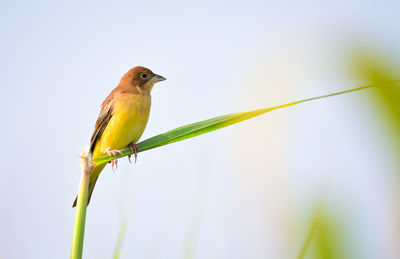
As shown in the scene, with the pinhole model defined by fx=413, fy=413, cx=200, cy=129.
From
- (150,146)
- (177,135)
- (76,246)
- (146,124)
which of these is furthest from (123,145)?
(76,246)

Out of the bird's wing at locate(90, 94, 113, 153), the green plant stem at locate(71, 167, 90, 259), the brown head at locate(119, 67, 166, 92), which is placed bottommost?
the green plant stem at locate(71, 167, 90, 259)

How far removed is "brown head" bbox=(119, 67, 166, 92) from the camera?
439 centimetres

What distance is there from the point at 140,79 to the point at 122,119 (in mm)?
717

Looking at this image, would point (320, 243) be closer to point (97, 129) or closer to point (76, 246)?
point (76, 246)

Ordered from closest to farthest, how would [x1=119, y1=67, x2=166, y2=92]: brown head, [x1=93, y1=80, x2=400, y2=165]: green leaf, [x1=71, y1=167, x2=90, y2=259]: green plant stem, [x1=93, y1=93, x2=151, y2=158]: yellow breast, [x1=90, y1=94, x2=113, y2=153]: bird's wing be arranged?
1. [x1=71, y1=167, x2=90, y2=259]: green plant stem
2. [x1=93, y1=80, x2=400, y2=165]: green leaf
3. [x1=93, y1=93, x2=151, y2=158]: yellow breast
4. [x1=90, y1=94, x2=113, y2=153]: bird's wing
5. [x1=119, y1=67, x2=166, y2=92]: brown head

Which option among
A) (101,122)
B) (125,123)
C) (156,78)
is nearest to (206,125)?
(125,123)

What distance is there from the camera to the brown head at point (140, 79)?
173 inches

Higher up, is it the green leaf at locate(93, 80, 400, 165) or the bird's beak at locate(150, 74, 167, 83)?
the bird's beak at locate(150, 74, 167, 83)

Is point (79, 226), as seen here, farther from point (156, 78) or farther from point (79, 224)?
point (156, 78)

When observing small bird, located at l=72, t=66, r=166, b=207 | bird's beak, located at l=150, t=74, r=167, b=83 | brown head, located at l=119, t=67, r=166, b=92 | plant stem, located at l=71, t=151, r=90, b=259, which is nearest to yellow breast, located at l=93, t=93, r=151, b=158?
small bird, located at l=72, t=66, r=166, b=207

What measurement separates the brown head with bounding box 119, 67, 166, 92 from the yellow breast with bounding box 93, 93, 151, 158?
1.02ft

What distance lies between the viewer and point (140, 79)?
4.46 meters

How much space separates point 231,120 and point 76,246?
0.83 metres

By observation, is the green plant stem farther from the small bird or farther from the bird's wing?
the bird's wing
